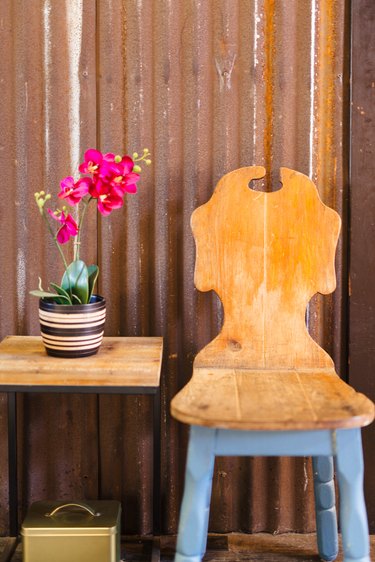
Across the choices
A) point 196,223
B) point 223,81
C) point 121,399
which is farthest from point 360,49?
point 121,399

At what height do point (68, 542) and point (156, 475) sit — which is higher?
point (156, 475)

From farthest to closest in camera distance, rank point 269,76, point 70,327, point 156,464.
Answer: point 269,76
point 156,464
point 70,327

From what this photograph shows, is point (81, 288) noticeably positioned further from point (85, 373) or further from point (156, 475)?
point (156, 475)

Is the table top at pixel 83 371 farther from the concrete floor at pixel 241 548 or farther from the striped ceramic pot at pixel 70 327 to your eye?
the concrete floor at pixel 241 548

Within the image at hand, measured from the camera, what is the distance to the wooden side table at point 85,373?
1.71 meters

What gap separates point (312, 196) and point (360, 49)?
0.51 meters

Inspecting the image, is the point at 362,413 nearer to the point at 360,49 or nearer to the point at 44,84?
the point at 360,49

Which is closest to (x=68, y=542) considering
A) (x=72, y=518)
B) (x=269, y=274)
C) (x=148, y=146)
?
(x=72, y=518)

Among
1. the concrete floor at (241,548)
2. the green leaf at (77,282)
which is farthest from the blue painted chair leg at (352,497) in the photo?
the green leaf at (77,282)

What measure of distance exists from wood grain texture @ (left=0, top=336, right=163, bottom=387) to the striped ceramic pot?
30 millimetres

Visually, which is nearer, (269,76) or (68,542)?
(68,542)

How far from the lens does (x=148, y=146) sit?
2.19m

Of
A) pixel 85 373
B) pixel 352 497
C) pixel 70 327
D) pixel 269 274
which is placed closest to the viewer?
pixel 352 497

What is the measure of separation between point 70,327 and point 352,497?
2.72 ft
